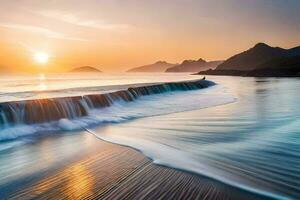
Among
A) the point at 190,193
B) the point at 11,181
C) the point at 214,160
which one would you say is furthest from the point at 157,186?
the point at 11,181

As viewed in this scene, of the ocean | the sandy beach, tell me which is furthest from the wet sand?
the ocean

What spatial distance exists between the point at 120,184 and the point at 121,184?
2 centimetres

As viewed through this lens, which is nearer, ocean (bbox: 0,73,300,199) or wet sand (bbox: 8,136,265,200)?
wet sand (bbox: 8,136,265,200)

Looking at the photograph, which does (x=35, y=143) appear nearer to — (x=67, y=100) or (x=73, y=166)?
(x=73, y=166)

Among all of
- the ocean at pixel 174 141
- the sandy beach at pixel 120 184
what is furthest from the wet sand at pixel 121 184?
the ocean at pixel 174 141

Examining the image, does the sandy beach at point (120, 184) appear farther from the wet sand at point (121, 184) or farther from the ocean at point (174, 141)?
the ocean at point (174, 141)

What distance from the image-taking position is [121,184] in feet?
17.1

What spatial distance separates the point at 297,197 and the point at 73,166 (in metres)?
4.47

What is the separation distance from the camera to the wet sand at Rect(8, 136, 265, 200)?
4.75 meters

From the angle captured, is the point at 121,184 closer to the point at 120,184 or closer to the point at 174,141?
the point at 120,184

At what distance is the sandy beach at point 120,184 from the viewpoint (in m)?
4.75

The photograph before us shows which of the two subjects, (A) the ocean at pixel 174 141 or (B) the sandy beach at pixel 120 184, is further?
(A) the ocean at pixel 174 141

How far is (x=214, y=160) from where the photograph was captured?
659cm

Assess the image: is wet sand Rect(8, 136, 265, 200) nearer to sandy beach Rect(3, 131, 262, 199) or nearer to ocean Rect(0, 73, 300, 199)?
sandy beach Rect(3, 131, 262, 199)
